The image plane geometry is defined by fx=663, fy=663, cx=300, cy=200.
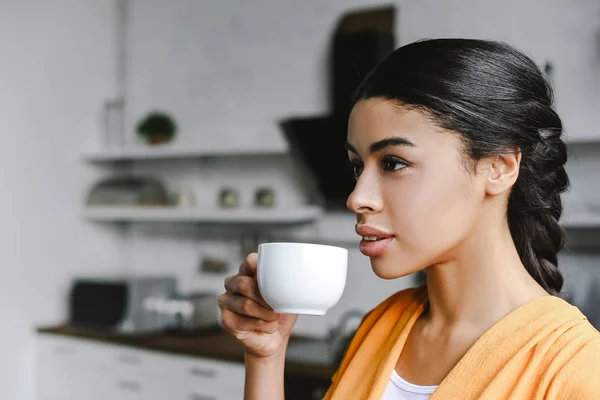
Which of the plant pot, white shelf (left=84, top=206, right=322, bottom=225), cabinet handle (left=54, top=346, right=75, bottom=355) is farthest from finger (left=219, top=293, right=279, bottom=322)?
the plant pot

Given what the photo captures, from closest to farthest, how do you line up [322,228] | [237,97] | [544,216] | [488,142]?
[488,142]
[544,216]
[322,228]
[237,97]

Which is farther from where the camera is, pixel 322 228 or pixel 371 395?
pixel 322 228

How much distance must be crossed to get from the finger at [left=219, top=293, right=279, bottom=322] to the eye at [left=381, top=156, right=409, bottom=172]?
0.98 ft

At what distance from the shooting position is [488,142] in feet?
3.22

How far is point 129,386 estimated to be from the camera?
3311 millimetres

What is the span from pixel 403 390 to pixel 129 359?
251 cm

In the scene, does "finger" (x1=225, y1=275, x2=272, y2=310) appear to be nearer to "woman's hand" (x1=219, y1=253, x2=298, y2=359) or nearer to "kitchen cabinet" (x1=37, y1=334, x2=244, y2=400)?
"woman's hand" (x1=219, y1=253, x2=298, y2=359)

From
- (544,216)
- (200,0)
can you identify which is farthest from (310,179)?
(544,216)

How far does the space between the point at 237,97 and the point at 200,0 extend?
0.65m

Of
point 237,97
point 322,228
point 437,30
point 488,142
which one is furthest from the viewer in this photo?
point 237,97

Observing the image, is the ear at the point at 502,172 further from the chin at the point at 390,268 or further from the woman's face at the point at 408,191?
the chin at the point at 390,268

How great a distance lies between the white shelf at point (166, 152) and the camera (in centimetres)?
345

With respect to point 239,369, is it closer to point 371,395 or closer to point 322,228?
point 322,228

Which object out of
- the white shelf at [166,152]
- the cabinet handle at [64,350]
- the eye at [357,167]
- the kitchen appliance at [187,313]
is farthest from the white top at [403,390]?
the cabinet handle at [64,350]
